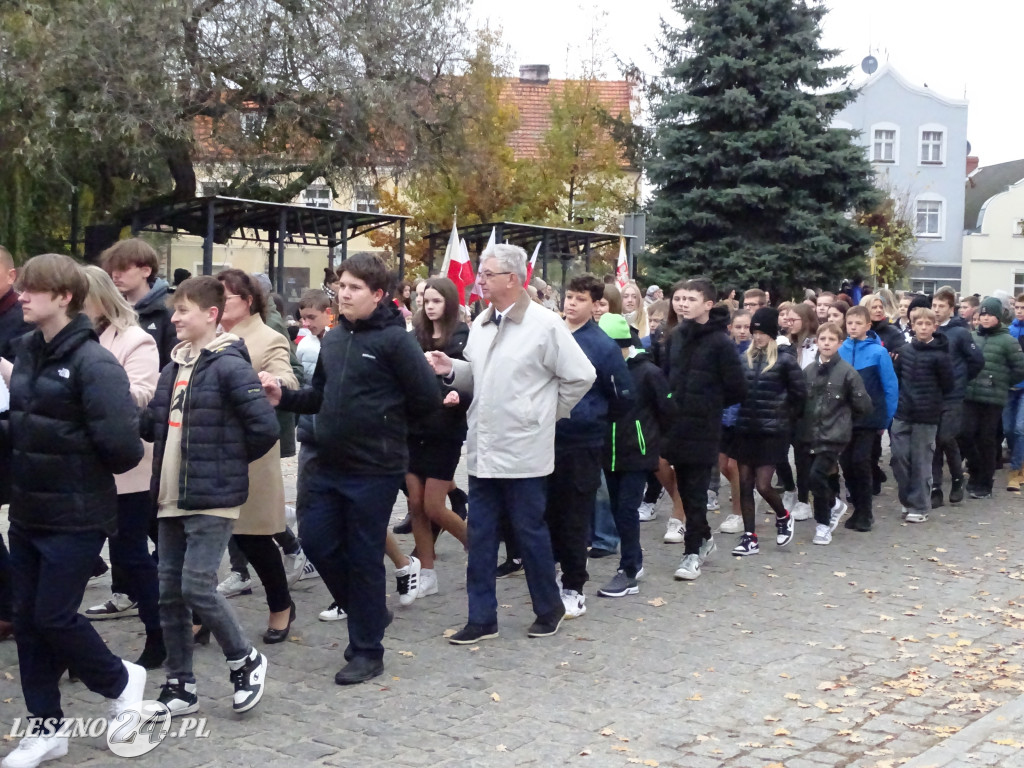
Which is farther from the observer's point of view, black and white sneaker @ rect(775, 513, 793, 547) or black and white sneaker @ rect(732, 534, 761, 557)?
black and white sneaker @ rect(775, 513, 793, 547)

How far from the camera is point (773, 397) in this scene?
9094mm

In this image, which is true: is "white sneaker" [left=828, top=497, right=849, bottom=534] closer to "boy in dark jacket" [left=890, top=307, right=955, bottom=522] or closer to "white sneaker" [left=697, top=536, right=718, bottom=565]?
"boy in dark jacket" [left=890, top=307, right=955, bottom=522]

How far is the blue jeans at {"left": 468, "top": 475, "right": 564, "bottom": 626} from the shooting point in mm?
6566

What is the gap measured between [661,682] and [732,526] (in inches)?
157

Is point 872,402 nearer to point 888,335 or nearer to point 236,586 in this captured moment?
point 888,335

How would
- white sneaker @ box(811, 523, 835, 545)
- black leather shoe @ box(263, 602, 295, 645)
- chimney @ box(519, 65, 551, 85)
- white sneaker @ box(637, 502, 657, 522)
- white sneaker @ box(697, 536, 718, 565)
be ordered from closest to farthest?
black leather shoe @ box(263, 602, 295, 645) < white sneaker @ box(697, 536, 718, 565) < white sneaker @ box(811, 523, 835, 545) < white sneaker @ box(637, 502, 657, 522) < chimney @ box(519, 65, 551, 85)

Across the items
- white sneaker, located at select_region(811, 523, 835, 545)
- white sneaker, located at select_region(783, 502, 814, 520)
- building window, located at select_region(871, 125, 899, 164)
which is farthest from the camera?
building window, located at select_region(871, 125, 899, 164)

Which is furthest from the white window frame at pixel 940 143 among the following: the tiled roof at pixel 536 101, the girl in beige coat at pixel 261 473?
the girl in beige coat at pixel 261 473

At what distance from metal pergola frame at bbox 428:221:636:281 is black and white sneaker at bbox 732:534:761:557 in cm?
1579

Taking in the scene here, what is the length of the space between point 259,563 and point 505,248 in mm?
2019

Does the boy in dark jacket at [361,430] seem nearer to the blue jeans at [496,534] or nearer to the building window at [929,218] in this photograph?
the blue jeans at [496,534]

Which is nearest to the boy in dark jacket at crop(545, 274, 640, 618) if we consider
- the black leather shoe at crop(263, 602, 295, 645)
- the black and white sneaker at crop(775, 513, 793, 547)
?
the black leather shoe at crop(263, 602, 295, 645)

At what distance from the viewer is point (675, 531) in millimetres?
9445

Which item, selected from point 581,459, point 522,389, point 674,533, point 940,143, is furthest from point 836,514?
point 940,143
